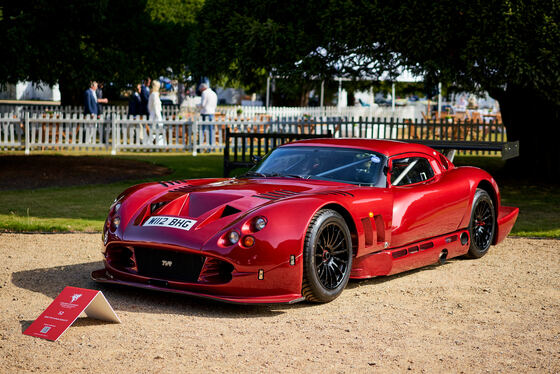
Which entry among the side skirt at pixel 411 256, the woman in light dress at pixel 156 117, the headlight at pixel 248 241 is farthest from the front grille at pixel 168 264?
the woman in light dress at pixel 156 117

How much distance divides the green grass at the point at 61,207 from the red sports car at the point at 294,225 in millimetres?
3683

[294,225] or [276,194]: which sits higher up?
[276,194]

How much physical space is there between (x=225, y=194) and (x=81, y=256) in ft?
8.28

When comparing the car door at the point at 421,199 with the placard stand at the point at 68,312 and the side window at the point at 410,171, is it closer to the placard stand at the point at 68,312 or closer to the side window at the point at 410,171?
the side window at the point at 410,171

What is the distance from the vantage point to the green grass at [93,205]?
10.3m

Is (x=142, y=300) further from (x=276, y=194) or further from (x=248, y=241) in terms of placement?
(x=276, y=194)

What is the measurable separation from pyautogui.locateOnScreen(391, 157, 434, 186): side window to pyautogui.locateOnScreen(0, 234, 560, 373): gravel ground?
0.94 metres

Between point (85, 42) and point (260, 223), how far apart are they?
13.5 meters

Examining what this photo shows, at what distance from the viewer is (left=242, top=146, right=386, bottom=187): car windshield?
722 cm

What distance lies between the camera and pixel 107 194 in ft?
45.4

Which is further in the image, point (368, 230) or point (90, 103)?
point (90, 103)

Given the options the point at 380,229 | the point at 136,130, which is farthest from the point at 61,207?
the point at 136,130

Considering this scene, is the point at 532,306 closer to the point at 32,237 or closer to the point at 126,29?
the point at 32,237

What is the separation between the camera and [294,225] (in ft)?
19.5
